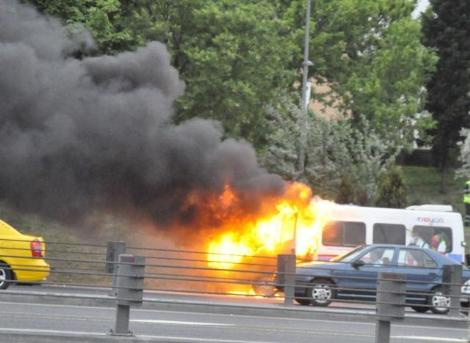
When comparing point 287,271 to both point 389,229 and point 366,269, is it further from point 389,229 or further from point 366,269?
point 389,229

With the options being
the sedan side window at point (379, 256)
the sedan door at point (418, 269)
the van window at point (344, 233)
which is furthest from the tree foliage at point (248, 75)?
the sedan door at point (418, 269)

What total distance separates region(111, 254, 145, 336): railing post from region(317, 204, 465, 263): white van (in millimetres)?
13391

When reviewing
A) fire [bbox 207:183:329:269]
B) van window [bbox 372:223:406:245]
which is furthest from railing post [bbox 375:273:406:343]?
van window [bbox 372:223:406:245]

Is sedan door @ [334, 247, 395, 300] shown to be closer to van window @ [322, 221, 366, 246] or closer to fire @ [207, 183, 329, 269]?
fire @ [207, 183, 329, 269]

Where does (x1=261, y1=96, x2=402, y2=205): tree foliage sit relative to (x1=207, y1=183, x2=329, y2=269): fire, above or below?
above

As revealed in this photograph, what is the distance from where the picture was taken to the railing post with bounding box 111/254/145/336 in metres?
12.3

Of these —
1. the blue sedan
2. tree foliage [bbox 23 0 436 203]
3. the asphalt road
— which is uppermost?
tree foliage [bbox 23 0 436 203]

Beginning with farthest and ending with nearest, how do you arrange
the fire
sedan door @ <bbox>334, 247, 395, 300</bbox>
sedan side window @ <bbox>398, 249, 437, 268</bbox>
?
1. the fire
2. sedan side window @ <bbox>398, 249, 437, 268</bbox>
3. sedan door @ <bbox>334, 247, 395, 300</bbox>

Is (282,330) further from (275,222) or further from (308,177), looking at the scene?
(308,177)

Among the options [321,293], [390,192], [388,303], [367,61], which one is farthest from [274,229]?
[367,61]

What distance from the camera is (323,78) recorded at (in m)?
50.2

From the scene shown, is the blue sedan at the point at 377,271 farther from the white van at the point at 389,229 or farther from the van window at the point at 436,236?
the van window at the point at 436,236

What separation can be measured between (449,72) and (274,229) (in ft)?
129

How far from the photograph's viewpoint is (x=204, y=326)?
15.2 m
